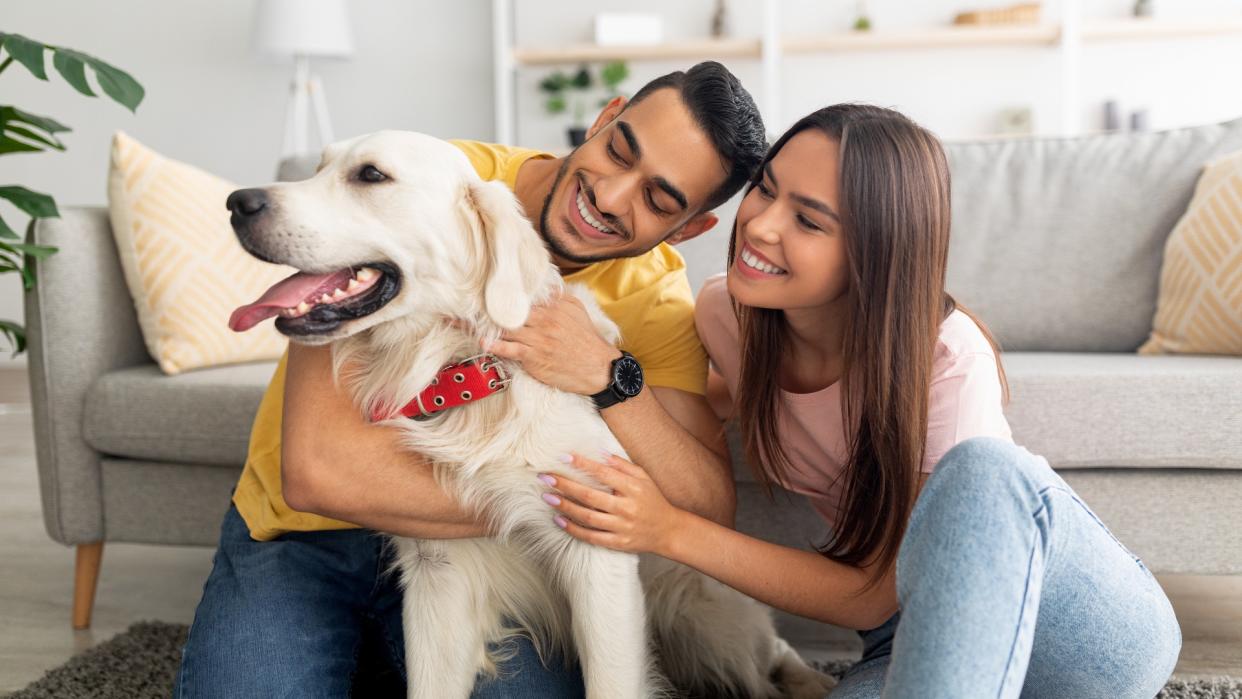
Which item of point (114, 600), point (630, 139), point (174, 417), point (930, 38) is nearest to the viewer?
point (630, 139)

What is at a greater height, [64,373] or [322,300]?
[322,300]

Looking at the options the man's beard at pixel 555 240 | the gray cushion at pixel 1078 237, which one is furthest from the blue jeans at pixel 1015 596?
the gray cushion at pixel 1078 237

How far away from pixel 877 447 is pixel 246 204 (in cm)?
84

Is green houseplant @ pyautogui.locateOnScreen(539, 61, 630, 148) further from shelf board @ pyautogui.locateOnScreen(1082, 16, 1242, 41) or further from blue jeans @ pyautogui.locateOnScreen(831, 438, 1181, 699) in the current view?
blue jeans @ pyautogui.locateOnScreen(831, 438, 1181, 699)

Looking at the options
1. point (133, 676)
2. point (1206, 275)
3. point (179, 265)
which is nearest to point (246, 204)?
point (133, 676)

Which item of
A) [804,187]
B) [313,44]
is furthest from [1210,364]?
[313,44]

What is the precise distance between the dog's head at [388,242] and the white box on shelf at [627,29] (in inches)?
165

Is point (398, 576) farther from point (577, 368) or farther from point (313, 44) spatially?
point (313, 44)

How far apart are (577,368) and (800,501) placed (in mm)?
766

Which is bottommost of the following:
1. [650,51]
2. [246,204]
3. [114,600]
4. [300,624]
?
[114,600]

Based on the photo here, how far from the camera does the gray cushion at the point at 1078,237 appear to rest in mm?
2375

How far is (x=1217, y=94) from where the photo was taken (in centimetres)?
511

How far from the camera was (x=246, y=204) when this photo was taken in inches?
44.9

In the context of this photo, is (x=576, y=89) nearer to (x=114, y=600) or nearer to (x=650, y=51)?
(x=650, y=51)
